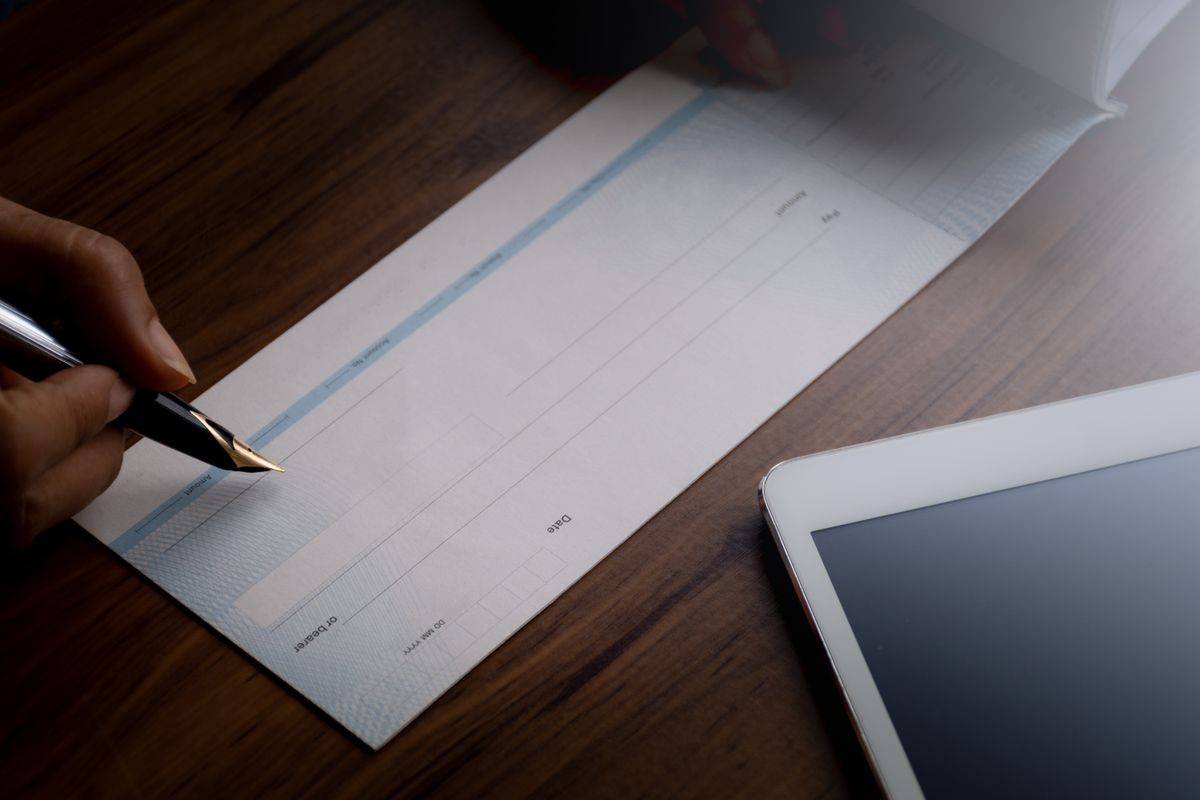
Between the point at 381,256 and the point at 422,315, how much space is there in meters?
0.05

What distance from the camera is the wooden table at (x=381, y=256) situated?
40 cm

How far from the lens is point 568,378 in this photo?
1.59 ft

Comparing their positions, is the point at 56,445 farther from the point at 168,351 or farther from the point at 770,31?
the point at 770,31

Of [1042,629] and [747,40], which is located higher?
[747,40]

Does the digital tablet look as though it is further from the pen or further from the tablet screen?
the pen

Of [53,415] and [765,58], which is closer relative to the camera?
[53,415]

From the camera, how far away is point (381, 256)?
0.53m

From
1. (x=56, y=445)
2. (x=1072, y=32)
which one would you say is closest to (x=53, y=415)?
(x=56, y=445)

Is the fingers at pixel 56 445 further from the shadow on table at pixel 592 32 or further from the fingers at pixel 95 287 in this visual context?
the shadow on table at pixel 592 32

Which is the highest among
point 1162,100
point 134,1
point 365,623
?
point 134,1

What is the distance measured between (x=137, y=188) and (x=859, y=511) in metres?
0.43

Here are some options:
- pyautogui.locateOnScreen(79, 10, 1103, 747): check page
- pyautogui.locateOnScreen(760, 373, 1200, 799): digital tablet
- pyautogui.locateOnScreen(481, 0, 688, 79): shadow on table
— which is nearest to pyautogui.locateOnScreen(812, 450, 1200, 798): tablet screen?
pyautogui.locateOnScreen(760, 373, 1200, 799): digital tablet

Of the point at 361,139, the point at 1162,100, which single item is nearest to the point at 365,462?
the point at 361,139

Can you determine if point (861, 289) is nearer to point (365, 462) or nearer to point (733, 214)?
point (733, 214)
